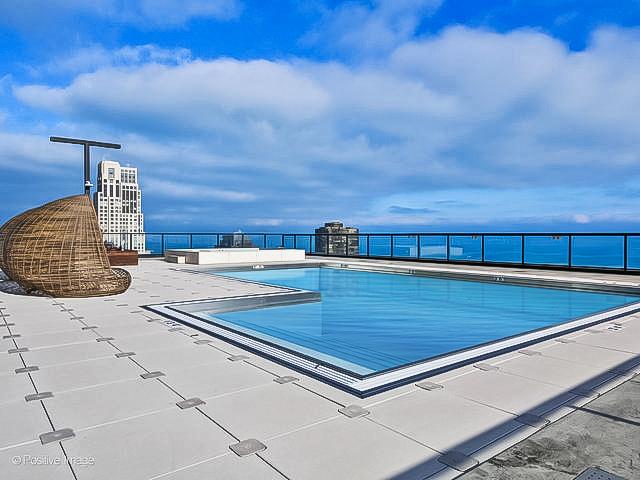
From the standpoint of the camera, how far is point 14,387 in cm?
250

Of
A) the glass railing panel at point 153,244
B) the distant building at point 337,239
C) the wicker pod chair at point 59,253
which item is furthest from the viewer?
the glass railing panel at point 153,244

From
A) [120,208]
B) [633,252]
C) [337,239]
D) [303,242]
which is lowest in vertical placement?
[633,252]

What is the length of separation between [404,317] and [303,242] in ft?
32.6

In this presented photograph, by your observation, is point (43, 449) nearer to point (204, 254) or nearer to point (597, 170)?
point (204, 254)

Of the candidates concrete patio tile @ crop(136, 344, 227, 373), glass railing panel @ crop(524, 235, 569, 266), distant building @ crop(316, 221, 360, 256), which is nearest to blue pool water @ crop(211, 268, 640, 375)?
concrete patio tile @ crop(136, 344, 227, 373)

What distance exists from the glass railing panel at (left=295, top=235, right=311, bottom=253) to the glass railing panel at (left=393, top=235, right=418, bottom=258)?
3318 mm

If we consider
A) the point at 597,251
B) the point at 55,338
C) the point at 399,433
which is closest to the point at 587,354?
the point at 399,433

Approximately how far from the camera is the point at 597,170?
74.6 feet

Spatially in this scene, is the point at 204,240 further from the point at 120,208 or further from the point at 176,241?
the point at 120,208

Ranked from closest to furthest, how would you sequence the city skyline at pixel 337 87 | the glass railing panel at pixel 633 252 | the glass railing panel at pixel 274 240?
the glass railing panel at pixel 633 252 < the city skyline at pixel 337 87 < the glass railing panel at pixel 274 240

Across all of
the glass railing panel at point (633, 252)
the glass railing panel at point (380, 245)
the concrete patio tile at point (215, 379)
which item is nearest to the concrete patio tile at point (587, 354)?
the concrete patio tile at point (215, 379)

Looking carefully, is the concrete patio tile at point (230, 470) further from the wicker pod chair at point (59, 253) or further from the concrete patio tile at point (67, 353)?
the wicker pod chair at point (59, 253)

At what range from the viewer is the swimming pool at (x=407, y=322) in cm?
314

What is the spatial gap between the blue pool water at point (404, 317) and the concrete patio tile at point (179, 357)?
614 mm
